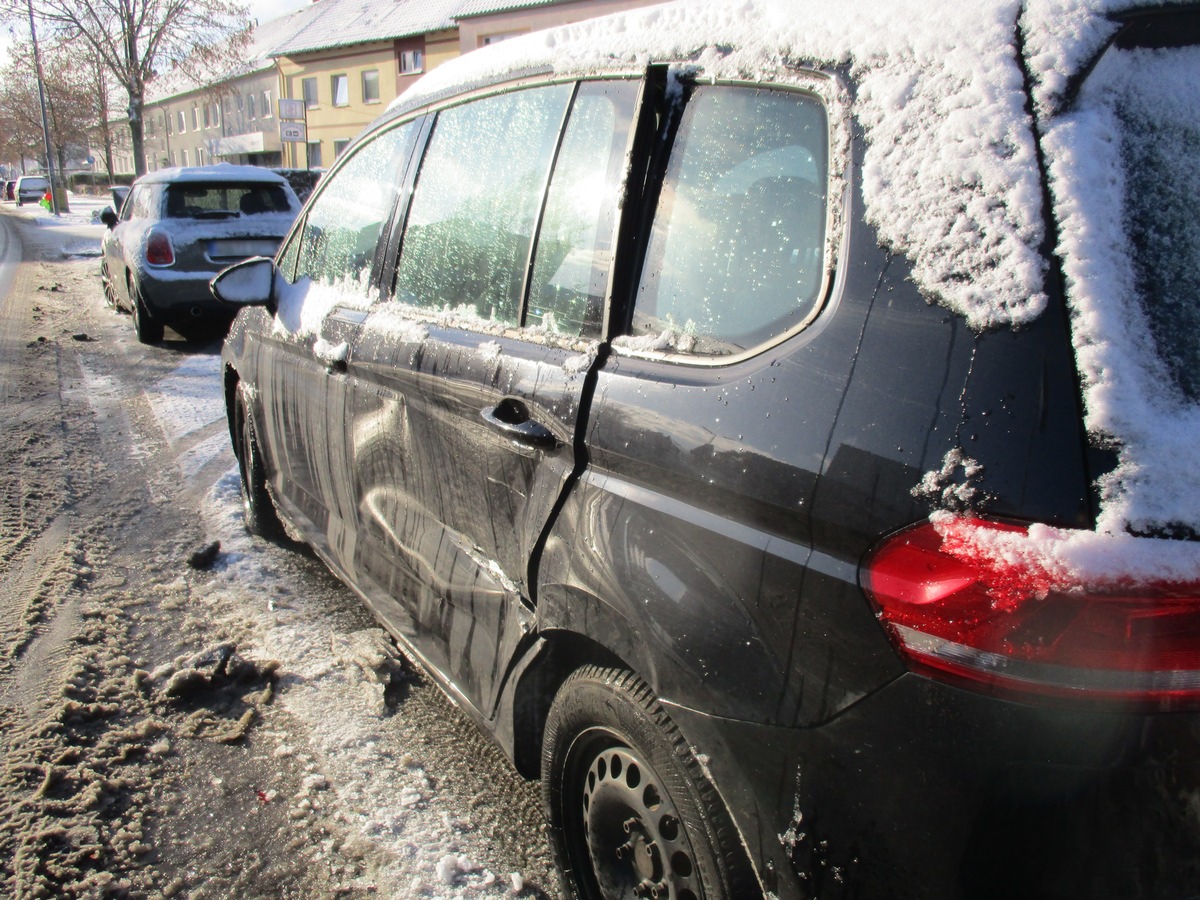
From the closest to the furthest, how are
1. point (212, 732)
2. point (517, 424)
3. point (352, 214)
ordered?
point (517, 424), point (212, 732), point (352, 214)

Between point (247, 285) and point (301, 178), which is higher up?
point (247, 285)

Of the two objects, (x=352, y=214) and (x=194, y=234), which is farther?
(x=194, y=234)

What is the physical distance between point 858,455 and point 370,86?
44.2 metres

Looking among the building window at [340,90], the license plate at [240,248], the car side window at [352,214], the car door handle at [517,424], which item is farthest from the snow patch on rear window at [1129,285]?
the building window at [340,90]

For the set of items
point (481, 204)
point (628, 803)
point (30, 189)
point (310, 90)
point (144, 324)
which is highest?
point (310, 90)

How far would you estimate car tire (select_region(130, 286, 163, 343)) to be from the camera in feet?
32.0

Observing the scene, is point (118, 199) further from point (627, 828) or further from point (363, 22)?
point (363, 22)

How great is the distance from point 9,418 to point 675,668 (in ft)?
23.1

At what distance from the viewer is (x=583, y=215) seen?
1989 mm

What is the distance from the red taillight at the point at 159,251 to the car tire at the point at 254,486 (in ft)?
19.9

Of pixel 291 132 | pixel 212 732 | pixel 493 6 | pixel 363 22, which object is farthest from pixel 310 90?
pixel 212 732

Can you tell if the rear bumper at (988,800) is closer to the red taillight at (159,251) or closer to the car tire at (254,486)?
the car tire at (254,486)

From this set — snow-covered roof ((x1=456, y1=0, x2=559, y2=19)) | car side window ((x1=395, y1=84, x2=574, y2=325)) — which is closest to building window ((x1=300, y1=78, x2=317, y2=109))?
snow-covered roof ((x1=456, y1=0, x2=559, y2=19))

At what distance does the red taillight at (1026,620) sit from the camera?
3.57ft
